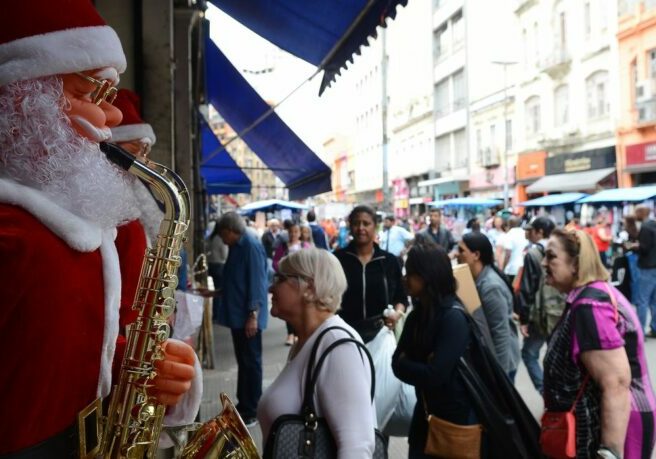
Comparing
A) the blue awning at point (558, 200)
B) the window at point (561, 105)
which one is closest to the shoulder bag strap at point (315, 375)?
the blue awning at point (558, 200)

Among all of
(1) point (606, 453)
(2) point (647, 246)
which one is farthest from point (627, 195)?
(1) point (606, 453)

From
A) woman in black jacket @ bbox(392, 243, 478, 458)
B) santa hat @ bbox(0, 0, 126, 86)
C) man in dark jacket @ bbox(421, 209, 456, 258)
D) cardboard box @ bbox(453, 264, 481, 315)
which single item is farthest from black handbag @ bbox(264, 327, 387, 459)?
man in dark jacket @ bbox(421, 209, 456, 258)

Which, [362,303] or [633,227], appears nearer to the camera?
[362,303]

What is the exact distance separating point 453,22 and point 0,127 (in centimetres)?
4237

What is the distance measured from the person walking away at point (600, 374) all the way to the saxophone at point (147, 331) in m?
2.12

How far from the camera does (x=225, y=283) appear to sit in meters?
6.38

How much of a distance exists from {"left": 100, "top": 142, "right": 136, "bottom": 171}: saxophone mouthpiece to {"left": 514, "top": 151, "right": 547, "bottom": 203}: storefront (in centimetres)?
2994

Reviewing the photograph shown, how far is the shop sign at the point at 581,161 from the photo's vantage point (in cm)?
2508

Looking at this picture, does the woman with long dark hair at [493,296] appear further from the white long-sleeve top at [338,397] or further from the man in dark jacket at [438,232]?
the man in dark jacket at [438,232]

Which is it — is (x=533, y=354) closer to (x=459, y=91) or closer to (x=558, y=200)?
(x=558, y=200)

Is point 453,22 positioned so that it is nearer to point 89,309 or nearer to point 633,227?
point 633,227

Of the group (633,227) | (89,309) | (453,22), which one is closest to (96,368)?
(89,309)

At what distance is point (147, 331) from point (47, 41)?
74 centimetres

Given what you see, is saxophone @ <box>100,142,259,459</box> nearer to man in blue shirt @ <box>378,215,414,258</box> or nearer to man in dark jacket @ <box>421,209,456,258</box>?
man in dark jacket @ <box>421,209,456,258</box>
